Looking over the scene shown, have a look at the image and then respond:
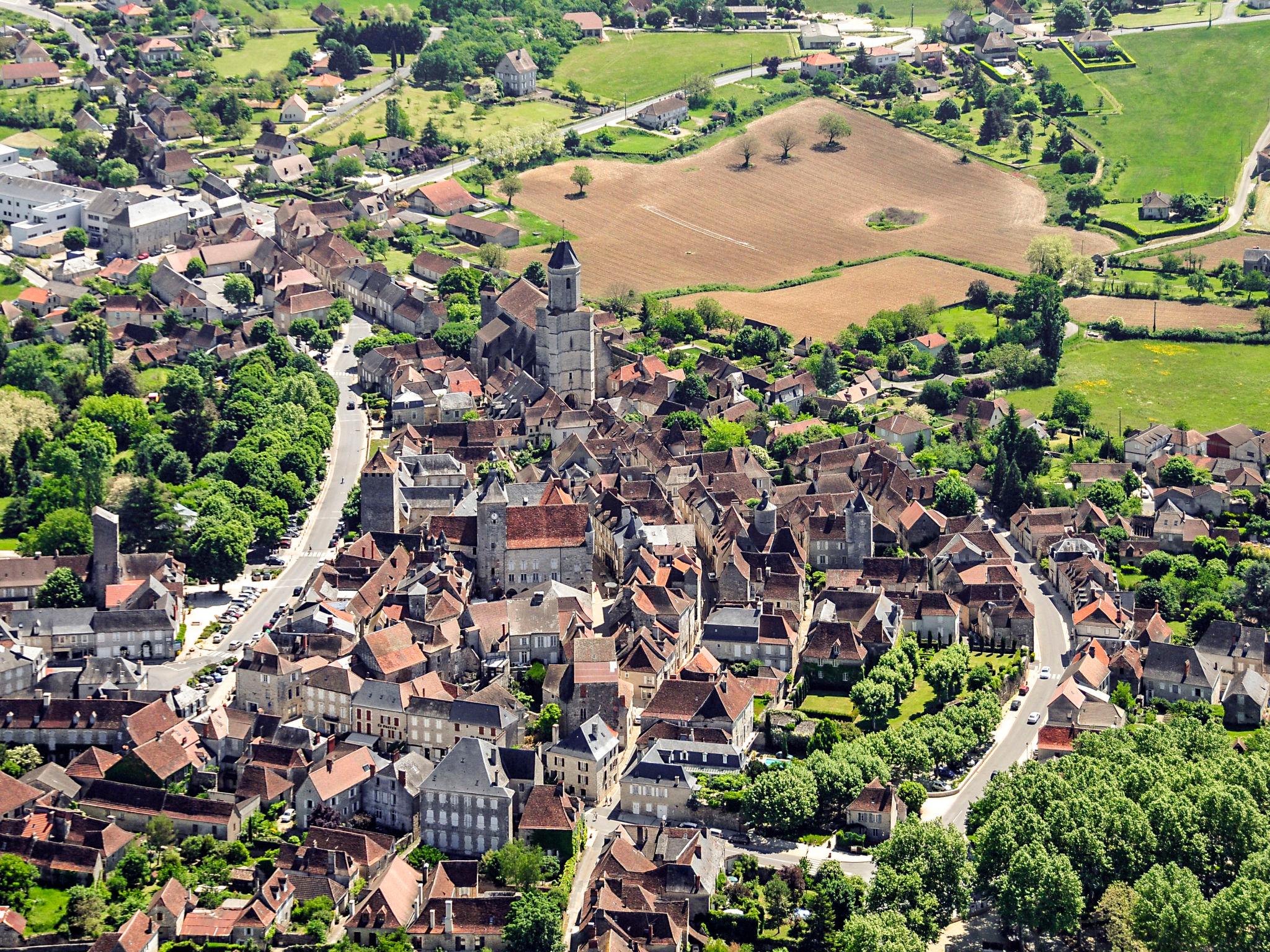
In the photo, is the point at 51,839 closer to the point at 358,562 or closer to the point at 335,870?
the point at 335,870

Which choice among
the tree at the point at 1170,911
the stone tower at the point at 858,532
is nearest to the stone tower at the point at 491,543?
the stone tower at the point at 858,532

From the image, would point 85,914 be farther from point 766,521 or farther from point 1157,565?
point 1157,565

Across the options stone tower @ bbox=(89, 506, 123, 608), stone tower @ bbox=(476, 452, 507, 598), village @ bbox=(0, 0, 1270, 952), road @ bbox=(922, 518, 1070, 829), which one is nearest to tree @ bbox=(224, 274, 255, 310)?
village @ bbox=(0, 0, 1270, 952)

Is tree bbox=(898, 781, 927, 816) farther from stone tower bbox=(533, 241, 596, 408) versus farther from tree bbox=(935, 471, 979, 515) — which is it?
stone tower bbox=(533, 241, 596, 408)

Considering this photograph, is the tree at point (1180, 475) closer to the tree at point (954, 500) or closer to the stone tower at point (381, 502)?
the tree at point (954, 500)

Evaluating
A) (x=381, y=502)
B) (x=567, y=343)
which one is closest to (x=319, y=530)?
(x=381, y=502)
